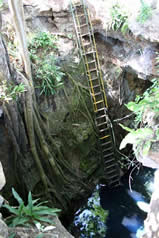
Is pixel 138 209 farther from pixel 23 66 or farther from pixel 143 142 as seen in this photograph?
pixel 23 66

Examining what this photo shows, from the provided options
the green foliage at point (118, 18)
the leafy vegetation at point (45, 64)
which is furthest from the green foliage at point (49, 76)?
the green foliage at point (118, 18)

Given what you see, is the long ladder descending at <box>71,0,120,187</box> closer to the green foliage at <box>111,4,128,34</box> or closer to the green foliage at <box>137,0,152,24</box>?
the green foliage at <box>111,4,128,34</box>

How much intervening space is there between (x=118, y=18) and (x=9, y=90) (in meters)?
2.68

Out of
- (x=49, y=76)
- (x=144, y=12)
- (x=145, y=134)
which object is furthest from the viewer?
(x=49, y=76)

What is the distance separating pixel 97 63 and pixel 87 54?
332 millimetres

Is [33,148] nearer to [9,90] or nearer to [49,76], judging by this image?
[9,90]

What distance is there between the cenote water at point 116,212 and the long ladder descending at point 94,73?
73 centimetres

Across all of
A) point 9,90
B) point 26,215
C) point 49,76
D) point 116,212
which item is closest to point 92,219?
point 116,212

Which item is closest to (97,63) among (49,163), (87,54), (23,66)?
(87,54)

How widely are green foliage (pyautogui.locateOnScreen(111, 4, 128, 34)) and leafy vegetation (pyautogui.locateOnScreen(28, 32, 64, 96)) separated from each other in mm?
1401

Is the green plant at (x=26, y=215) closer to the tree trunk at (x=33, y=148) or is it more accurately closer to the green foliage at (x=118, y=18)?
the tree trunk at (x=33, y=148)

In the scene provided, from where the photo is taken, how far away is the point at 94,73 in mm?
5922

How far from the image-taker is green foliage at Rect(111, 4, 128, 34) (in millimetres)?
5094

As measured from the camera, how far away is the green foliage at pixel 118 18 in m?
5.09
